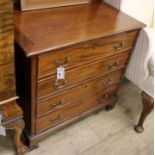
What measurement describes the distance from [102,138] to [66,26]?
85cm

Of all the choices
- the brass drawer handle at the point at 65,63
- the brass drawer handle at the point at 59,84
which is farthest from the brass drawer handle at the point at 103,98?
the brass drawer handle at the point at 65,63

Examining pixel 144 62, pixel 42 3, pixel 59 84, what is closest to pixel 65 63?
pixel 59 84

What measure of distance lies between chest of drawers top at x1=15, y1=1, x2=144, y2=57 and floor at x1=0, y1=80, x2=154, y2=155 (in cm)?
75

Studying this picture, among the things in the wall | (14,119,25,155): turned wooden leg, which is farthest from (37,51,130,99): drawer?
the wall

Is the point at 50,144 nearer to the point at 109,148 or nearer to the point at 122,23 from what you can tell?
the point at 109,148

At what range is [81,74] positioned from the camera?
1.34 metres

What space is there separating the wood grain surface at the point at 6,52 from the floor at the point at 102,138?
0.58 metres

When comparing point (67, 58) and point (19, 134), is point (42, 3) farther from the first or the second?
point (19, 134)

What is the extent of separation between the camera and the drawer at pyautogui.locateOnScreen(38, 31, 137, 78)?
3.68ft

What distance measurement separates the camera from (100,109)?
1.85m

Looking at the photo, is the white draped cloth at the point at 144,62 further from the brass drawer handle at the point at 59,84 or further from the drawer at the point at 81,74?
the brass drawer handle at the point at 59,84

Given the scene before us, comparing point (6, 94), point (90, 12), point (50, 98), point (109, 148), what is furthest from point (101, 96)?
point (6, 94)

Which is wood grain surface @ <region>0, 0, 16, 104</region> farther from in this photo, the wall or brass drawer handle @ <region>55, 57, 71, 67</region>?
the wall

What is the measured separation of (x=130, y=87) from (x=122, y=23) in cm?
89
